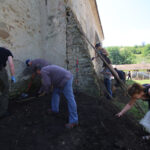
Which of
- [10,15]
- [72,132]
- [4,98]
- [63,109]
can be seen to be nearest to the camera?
[72,132]

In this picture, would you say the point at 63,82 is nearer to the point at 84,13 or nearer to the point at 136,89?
the point at 136,89

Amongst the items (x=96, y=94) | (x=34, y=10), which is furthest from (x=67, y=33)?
(x=96, y=94)

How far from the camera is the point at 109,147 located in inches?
83.4

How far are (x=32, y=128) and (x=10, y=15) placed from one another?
325cm

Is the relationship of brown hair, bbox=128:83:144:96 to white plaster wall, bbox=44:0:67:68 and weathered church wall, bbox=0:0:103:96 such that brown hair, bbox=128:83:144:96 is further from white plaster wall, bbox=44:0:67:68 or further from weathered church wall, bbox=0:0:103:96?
white plaster wall, bbox=44:0:67:68

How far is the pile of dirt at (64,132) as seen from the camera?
215 centimetres

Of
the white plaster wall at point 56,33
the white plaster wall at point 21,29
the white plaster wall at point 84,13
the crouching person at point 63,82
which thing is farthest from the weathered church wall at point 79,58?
the crouching person at point 63,82

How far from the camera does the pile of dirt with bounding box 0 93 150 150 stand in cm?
215

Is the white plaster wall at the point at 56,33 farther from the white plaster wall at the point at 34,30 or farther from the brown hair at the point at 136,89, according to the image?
the brown hair at the point at 136,89

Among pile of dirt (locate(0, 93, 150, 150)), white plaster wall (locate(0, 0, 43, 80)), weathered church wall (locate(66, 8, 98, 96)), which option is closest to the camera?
pile of dirt (locate(0, 93, 150, 150))

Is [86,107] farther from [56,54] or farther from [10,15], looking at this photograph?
[10,15]

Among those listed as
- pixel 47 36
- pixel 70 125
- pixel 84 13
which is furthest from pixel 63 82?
pixel 84 13

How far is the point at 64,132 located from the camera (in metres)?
2.48

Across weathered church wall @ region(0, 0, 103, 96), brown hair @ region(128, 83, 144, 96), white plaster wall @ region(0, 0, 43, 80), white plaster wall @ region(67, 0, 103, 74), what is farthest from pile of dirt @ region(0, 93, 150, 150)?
white plaster wall @ region(67, 0, 103, 74)
